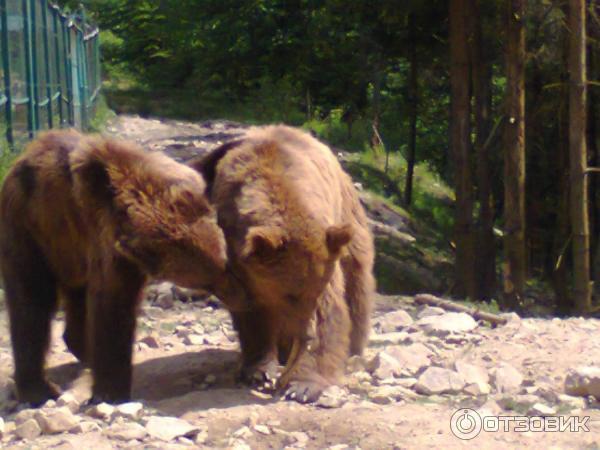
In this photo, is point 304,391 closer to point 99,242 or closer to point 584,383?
point 99,242

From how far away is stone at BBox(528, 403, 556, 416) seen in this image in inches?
227

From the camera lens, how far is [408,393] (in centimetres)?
662

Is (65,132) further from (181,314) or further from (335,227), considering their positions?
(181,314)

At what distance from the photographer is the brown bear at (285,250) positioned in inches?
252

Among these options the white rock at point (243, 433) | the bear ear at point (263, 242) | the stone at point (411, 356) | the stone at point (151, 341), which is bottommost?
the stone at point (151, 341)

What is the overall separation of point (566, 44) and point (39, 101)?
8621mm

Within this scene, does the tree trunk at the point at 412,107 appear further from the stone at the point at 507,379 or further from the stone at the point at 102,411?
the stone at the point at 102,411

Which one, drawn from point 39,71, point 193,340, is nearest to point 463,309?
point 193,340

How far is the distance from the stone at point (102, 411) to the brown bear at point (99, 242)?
0.35m

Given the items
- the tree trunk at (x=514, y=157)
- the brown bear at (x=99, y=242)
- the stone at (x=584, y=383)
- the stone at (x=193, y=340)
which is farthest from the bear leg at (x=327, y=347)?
the tree trunk at (x=514, y=157)

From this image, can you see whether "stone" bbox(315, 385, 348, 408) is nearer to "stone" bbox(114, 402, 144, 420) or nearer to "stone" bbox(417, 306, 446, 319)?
"stone" bbox(114, 402, 144, 420)

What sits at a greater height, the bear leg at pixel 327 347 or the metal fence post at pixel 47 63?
the metal fence post at pixel 47 63

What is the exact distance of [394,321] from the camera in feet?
30.7

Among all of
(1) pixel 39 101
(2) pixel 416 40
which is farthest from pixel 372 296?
(2) pixel 416 40
